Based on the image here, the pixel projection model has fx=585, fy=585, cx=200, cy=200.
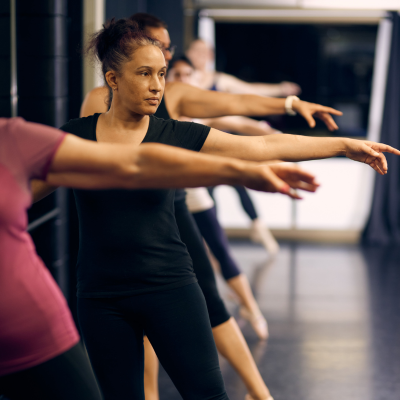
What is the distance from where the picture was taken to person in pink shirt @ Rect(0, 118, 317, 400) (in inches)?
37.6

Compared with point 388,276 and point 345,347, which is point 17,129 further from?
point 388,276

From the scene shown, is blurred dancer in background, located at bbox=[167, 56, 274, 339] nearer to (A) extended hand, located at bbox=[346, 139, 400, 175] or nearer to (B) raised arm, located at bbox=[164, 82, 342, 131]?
(B) raised arm, located at bbox=[164, 82, 342, 131]

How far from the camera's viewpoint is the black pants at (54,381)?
3.32 ft

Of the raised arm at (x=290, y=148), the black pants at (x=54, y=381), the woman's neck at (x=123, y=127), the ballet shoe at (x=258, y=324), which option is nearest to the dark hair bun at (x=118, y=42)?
the woman's neck at (x=123, y=127)

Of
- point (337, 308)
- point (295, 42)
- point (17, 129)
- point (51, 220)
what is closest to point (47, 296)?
point (17, 129)

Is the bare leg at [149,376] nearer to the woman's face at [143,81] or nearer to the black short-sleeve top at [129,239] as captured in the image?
the black short-sleeve top at [129,239]

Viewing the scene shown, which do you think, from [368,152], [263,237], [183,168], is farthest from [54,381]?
[263,237]

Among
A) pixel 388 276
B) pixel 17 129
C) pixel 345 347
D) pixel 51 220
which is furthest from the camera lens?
pixel 388 276

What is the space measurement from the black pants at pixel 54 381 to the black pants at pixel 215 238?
1585 mm

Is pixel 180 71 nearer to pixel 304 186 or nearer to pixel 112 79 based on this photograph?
pixel 112 79

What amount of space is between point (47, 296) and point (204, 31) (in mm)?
4447

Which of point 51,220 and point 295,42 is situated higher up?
point 295,42

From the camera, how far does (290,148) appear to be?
1.48 m

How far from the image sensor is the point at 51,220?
258cm
